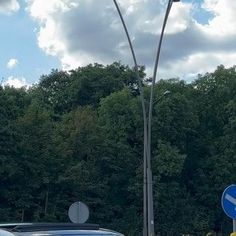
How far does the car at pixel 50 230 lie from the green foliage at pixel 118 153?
4635 cm

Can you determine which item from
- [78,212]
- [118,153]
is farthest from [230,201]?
[118,153]

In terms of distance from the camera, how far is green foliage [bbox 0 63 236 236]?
5544 cm

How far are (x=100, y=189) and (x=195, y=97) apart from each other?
13098mm

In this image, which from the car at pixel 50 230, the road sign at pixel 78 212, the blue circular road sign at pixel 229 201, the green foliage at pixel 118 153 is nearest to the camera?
the car at pixel 50 230

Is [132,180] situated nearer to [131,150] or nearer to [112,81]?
[131,150]

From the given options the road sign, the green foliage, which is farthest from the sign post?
the green foliage

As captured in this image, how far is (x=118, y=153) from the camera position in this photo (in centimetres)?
6028

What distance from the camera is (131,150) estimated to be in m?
61.3

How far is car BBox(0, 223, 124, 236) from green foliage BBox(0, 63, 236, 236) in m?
46.4

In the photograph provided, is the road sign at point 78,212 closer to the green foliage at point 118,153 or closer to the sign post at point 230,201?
the sign post at point 230,201

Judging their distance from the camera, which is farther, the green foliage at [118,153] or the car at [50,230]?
the green foliage at [118,153]

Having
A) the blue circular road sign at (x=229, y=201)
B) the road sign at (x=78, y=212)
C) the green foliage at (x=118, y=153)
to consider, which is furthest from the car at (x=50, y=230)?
the green foliage at (x=118, y=153)

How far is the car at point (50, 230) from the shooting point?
592 centimetres

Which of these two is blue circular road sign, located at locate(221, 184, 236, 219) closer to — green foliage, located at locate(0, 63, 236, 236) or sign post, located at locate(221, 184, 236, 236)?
sign post, located at locate(221, 184, 236, 236)
